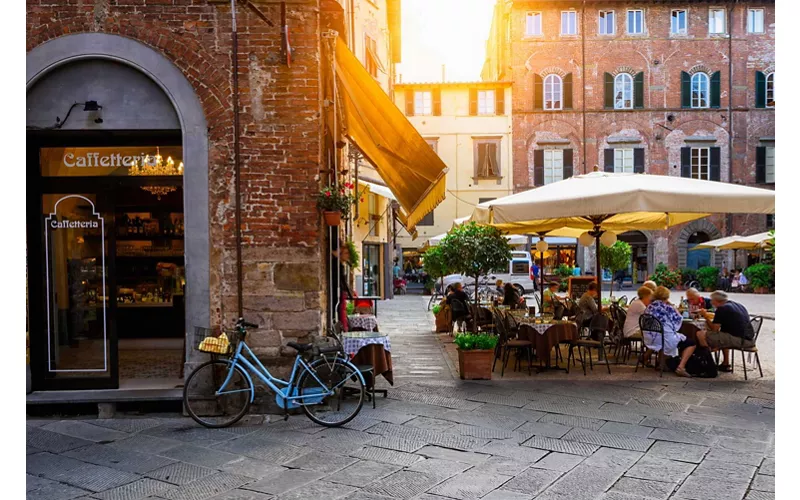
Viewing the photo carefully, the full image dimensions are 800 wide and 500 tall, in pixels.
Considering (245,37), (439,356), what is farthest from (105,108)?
(439,356)

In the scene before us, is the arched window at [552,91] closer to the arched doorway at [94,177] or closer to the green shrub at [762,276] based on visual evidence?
the green shrub at [762,276]

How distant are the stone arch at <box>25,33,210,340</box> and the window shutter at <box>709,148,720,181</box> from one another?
98.5 feet

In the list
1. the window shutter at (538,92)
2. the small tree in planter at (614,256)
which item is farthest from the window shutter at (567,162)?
the small tree in planter at (614,256)

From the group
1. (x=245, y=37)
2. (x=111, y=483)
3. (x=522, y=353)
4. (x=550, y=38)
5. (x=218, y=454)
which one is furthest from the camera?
(x=550, y=38)

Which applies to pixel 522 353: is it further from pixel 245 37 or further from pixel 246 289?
pixel 245 37

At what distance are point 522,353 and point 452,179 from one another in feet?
74.8

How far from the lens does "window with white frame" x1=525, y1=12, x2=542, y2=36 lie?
1203 inches

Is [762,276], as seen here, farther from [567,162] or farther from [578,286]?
[578,286]

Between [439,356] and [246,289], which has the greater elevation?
[246,289]

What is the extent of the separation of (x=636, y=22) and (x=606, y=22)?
1.48 m

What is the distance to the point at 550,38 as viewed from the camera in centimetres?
3061

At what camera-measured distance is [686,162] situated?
101 ft

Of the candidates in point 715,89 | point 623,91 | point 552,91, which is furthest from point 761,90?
point 552,91

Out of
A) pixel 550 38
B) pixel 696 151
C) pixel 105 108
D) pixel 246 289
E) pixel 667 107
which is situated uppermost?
pixel 550 38
